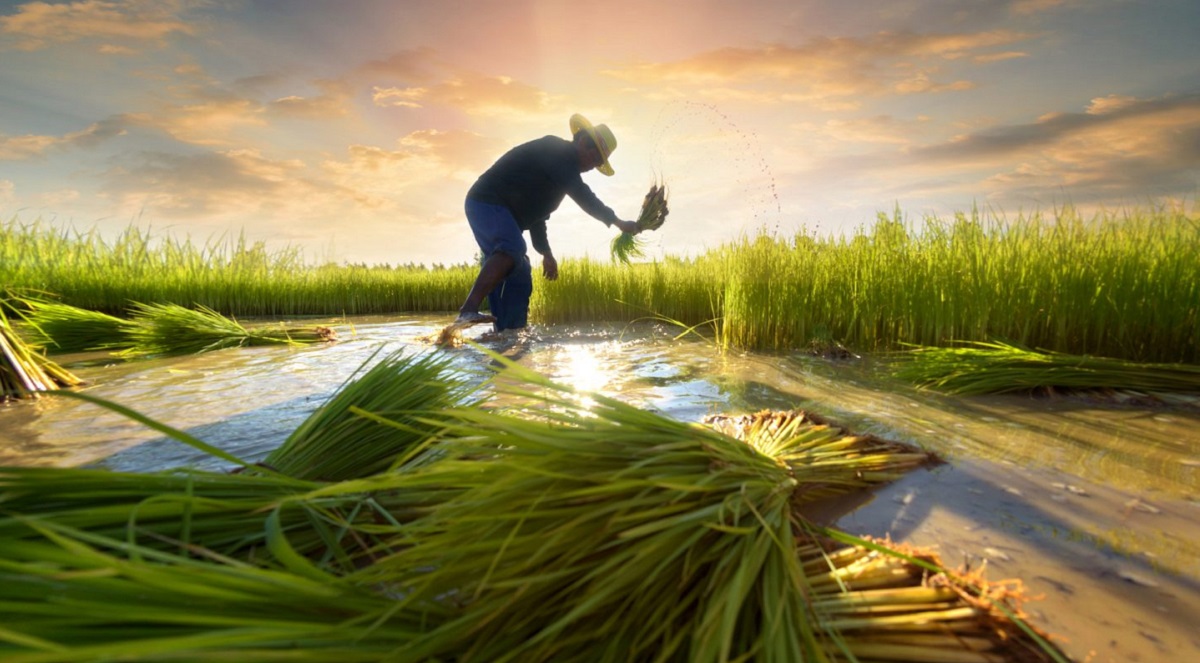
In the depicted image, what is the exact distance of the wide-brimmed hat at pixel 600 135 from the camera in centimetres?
562

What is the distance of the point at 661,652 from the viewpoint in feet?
2.30

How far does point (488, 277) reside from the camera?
17.9ft

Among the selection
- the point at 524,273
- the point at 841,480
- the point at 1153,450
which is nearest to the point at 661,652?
the point at 841,480

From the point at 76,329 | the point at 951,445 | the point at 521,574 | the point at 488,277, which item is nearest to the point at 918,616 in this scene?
the point at 521,574

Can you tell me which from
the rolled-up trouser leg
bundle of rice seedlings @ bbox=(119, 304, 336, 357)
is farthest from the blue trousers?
bundle of rice seedlings @ bbox=(119, 304, 336, 357)

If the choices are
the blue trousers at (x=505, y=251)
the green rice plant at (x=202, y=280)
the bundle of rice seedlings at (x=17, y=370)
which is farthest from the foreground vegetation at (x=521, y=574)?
the green rice plant at (x=202, y=280)

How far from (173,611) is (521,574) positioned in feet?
1.29

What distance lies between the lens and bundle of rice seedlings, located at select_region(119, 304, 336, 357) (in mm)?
4328

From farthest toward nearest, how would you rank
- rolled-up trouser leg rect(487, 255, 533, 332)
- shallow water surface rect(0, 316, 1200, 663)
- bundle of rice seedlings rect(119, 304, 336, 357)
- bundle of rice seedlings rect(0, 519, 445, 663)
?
rolled-up trouser leg rect(487, 255, 533, 332) → bundle of rice seedlings rect(119, 304, 336, 357) → shallow water surface rect(0, 316, 1200, 663) → bundle of rice seedlings rect(0, 519, 445, 663)

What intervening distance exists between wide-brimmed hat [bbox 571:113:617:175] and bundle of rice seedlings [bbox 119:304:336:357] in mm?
3241

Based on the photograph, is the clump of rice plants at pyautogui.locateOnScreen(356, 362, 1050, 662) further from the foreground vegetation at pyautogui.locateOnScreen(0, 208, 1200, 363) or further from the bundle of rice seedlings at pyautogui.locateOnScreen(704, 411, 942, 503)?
the foreground vegetation at pyautogui.locateOnScreen(0, 208, 1200, 363)

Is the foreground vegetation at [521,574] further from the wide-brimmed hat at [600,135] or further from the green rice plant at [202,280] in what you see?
the green rice plant at [202,280]

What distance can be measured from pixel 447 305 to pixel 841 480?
33.3ft

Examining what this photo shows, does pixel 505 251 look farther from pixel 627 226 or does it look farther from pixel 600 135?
pixel 600 135
